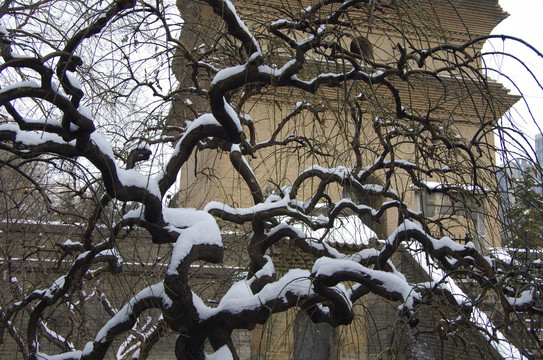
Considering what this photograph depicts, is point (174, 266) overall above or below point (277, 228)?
below

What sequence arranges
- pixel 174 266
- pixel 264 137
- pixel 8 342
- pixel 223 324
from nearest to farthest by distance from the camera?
pixel 174 266 < pixel 223 324 < pixel 8 342 < pixel 264 137

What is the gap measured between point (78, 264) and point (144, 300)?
1.26 metres

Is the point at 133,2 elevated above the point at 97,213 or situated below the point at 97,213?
above

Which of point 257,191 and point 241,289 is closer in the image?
point 241,289

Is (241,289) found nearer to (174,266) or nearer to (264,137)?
(174,266)

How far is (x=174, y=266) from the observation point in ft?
10.2

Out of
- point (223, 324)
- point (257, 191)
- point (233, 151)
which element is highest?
point (233, 151)

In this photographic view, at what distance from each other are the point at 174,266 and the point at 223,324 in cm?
49

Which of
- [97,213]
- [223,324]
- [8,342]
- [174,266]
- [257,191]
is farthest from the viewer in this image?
[8,342]

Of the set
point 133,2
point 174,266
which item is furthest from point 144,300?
point 133,2

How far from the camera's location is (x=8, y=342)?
27.9 ft

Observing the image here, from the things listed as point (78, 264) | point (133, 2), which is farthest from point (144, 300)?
point (133, 2)

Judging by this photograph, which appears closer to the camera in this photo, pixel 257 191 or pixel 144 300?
pixel 144 300

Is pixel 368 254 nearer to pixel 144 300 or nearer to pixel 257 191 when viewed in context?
pixel 257 191
